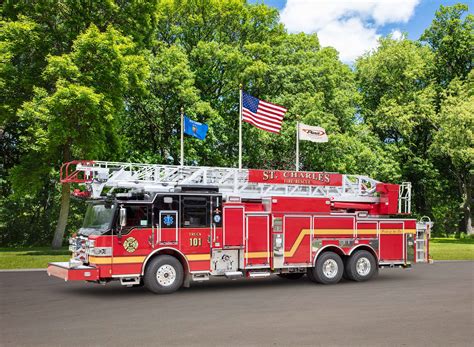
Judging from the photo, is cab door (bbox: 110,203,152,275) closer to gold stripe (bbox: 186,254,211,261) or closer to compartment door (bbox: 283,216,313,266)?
gold stripe (bbox: 186,254,211,261)

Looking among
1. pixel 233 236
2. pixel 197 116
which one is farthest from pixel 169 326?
pixel 197 116

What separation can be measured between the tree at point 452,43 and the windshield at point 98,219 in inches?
1702

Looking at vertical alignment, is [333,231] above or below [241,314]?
above

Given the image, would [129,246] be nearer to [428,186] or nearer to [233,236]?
[233,236]

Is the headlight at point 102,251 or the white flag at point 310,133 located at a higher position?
the white flag at point 310,133

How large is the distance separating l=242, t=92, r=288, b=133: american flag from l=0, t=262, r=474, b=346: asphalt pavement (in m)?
8.08

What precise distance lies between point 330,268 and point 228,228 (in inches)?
141

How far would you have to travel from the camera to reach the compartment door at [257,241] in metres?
15.6

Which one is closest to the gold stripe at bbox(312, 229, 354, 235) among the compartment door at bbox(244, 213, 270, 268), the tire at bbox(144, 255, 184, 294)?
the compartment door at bbox(244, 213, 270, 268)

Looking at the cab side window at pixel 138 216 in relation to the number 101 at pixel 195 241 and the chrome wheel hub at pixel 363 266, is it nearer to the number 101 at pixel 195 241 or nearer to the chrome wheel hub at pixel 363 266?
the number 101 at pixel 195 241

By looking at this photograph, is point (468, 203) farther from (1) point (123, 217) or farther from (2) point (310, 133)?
(1) point (123, 217)

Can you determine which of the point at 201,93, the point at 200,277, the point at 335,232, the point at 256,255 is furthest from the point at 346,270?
the point at 201,93

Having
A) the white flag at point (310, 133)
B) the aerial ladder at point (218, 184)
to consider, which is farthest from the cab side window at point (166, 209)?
the white flag at point (310, 133)

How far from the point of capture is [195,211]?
1491 cm
